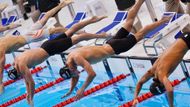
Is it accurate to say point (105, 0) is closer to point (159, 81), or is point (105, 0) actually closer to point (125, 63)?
point (125, 63)

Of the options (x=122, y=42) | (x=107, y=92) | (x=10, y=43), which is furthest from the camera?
(x=10, y=43)

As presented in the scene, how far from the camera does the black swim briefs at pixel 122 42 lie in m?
6.23

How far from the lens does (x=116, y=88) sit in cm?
712

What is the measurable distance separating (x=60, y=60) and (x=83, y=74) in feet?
1.91

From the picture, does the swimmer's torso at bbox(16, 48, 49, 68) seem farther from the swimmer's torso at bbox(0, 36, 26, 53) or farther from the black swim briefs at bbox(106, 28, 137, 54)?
the black swim briefs at bbox(106, 28, 137, 54)

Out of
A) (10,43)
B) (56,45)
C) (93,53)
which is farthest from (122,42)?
(10,43)

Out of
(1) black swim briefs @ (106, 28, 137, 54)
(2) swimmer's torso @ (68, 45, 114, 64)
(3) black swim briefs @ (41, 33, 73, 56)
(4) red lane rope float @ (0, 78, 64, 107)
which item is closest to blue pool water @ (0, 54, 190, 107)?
(4) red lane rope float @ (0, 78, 64, 107)

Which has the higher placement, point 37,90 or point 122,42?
point 122,42

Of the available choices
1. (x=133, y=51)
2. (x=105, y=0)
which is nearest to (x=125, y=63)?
(x=133, y=51)

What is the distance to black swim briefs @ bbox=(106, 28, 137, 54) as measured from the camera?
20.5 ft

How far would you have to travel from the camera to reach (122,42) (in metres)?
6.26

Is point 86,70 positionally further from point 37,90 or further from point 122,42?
point 37,90

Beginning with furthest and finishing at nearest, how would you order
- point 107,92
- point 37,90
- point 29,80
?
1. point 37,90
2. point 107,92
3. point 29,80

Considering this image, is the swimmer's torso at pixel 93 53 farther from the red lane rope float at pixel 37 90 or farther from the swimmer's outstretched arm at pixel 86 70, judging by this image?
the red lane rope float at pixel 37 90
